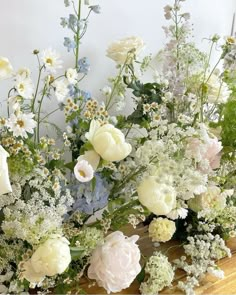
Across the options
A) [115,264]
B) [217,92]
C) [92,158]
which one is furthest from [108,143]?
[217,92]

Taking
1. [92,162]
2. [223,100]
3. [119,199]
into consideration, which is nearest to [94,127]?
[92,162]

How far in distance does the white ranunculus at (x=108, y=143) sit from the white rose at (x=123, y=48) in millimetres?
252

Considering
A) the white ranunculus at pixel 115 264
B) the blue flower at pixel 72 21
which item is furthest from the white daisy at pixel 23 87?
the white ranunculus at pixel 115 264

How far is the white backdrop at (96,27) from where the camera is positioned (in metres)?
1.13

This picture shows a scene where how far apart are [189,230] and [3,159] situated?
1.90ft

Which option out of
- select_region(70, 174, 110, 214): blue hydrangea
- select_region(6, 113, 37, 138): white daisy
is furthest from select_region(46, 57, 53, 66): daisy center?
select_region(70, 174, 110, 214): blue hydrangea

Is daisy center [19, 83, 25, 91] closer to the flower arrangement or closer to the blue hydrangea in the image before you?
the flower arrangement

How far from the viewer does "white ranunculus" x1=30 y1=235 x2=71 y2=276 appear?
0.91 m

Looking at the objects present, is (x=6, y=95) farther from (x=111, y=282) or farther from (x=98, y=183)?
(x=111, y=282)

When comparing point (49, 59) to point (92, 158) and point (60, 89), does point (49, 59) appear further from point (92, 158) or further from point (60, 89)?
point (92, 158)

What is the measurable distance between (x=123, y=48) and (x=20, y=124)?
368 millimetres

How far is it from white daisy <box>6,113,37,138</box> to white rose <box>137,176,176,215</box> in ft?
0.86

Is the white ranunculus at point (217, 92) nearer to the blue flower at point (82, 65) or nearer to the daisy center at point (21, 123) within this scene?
the blue flower at point (82, 65)

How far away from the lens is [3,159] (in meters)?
0.87
